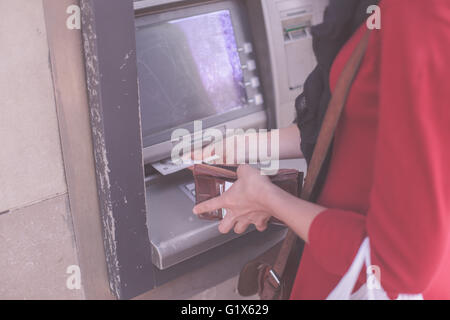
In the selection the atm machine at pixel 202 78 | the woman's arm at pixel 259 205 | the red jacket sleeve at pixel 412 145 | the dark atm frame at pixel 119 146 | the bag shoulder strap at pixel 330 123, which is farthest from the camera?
the atm machine at pixel 202 78

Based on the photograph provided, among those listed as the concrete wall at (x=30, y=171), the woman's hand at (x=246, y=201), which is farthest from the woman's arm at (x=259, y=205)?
the concrete wall at (x=30, y=171)

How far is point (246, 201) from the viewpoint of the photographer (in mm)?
1065

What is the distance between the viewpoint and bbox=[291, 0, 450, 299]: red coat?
690mm

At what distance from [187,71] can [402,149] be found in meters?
1.05

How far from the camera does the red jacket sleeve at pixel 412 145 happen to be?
2.26ft

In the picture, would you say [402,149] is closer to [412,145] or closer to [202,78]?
[412,145]

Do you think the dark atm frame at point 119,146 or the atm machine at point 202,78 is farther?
the atm machine at point 202,78

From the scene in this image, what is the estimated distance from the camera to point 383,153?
748 mm

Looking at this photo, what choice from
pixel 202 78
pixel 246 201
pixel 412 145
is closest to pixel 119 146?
pixel 246 201

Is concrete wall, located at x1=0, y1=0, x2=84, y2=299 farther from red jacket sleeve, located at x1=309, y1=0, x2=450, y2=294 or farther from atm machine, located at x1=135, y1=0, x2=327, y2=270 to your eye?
red jacket sleeve, located at x1=309, y1=0, x2=450, y2=294

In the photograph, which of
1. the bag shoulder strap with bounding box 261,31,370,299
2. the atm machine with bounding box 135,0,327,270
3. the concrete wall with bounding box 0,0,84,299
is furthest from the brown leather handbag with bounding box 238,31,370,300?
the concrete wall with bounding box 0,0,84,299

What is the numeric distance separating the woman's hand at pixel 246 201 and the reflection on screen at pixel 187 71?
0.51 meters

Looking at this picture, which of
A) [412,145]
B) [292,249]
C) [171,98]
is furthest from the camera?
[171,98]

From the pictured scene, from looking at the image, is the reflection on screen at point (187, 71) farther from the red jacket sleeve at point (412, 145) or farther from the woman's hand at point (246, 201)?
the red jacket sleeve at point (412, 145)
